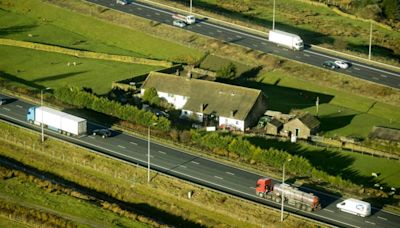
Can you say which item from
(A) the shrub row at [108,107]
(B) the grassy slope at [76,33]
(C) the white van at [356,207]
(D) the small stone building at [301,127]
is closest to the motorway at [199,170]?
(C) the white van at [356,207]

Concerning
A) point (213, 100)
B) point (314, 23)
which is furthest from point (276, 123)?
point (314, 23)

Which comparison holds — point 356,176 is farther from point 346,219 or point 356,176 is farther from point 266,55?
point 266,55

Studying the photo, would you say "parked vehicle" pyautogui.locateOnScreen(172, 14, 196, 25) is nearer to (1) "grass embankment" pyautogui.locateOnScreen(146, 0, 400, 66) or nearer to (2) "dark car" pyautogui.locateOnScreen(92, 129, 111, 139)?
(1) "grass embankment" pyautogui.locateOnScreen(146, 0, 400, 66)

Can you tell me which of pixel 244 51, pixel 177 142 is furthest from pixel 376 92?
pixel 177 142

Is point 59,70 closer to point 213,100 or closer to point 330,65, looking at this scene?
point 213,100

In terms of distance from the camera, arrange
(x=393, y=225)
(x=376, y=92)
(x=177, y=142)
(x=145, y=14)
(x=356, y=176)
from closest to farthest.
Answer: (x=393, y=225)
(x=356, y=176)
(x=177, y=142)
(x=376, y=92)
(x=145, y=14)

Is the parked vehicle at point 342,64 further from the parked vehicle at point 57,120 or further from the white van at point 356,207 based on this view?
the white van at point 356,207
